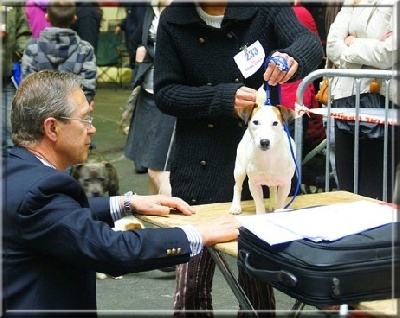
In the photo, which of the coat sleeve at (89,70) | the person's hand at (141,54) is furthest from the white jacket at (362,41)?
the coat sleeve at (89,70)

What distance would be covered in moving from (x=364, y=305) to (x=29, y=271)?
744 millimetres

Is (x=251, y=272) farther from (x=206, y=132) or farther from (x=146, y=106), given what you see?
(x=146, y=106)

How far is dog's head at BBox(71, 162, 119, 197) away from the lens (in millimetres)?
4227

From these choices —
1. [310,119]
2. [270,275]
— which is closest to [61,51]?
[310,119]

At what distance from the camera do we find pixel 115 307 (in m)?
3.73

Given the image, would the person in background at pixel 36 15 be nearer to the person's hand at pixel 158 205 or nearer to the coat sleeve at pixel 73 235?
the person's hand at pixel 158 205

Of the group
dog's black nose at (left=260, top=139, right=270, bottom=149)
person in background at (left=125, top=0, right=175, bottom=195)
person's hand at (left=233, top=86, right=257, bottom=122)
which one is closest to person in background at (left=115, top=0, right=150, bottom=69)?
person in background at (left=125, top=0, right=175, bottom=195)

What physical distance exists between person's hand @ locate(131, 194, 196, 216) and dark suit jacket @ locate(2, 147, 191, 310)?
41 centimetres

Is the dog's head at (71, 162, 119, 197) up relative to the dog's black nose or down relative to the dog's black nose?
down

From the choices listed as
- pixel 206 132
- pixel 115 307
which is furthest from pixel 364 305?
pixel 115 307

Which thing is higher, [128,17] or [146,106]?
[128,17]

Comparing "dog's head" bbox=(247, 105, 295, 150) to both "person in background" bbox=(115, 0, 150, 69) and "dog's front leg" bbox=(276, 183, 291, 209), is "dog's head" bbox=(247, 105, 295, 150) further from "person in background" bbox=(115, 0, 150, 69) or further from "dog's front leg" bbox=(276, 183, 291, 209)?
"person in background" bbox=(115, 0, 150, 69)

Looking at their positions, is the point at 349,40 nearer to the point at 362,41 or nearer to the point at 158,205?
the point at 362,41

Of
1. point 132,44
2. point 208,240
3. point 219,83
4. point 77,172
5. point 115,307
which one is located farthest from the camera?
point 132,44
